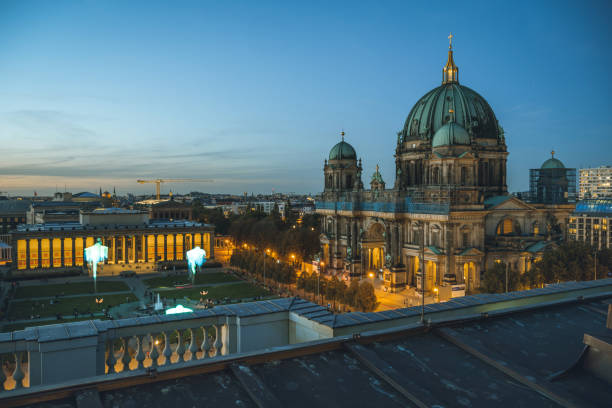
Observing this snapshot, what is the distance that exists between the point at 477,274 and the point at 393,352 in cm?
6722

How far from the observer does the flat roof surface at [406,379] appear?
9609 millimetres

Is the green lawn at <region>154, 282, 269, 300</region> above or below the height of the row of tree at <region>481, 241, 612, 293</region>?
below

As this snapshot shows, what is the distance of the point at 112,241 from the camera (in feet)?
404

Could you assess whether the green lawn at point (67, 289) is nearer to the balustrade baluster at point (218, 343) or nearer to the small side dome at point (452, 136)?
the small side dome at point (452, 136)

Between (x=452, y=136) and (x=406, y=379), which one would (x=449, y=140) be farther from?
(x=406, y=379)

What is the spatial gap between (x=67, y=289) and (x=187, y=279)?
21569mm

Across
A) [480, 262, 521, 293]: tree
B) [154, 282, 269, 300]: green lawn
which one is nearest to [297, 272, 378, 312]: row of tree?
[154, 282, 269, 300]: green lawn

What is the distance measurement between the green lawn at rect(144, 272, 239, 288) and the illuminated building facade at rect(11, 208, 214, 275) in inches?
664

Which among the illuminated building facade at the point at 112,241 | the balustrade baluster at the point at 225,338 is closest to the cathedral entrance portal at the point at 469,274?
the balustrade baluster at the point at 225,338

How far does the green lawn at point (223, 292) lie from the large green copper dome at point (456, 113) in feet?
143

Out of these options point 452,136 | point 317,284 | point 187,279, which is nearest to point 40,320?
point 187,279

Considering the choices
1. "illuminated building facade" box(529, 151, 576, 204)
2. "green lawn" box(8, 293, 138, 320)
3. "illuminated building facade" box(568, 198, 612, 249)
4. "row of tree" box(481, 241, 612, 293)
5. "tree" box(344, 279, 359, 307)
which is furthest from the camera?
"illuminated building facade" box(568, 198, 612, 249)

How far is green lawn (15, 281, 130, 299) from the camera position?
80875mm

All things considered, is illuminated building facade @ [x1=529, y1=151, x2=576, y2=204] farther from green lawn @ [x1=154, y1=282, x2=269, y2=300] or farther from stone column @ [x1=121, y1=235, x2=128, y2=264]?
stone column @ [x1=121, y1=235, x2=128, y2=264]
